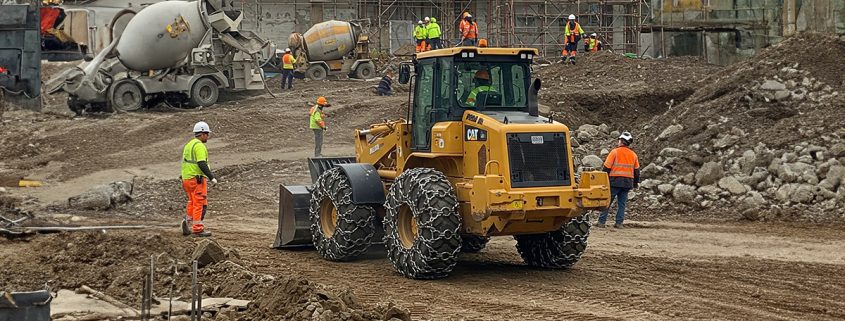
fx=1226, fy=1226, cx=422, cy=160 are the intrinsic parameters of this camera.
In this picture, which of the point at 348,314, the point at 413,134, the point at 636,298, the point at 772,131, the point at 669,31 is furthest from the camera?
the point at 669,31

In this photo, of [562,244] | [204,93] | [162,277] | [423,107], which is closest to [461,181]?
[423,107]

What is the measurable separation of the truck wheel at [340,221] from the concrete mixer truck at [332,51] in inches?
910

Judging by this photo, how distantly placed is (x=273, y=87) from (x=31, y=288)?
77.4 feet

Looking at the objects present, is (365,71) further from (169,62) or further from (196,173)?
(196,173)

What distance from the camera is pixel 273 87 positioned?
35.0 metres

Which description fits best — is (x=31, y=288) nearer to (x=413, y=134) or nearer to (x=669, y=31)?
(x=413, y=134)

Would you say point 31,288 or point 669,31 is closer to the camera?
point 31,288

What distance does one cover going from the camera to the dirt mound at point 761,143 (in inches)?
700

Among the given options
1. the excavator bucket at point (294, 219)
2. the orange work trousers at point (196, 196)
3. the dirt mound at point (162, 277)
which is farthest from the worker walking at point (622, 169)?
the dirt mound at point (162, 277)

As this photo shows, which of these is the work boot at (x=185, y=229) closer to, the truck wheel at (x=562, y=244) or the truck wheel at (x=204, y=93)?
the truck wheel at (x=562, y=244)

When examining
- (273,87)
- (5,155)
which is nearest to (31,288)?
(5,155)

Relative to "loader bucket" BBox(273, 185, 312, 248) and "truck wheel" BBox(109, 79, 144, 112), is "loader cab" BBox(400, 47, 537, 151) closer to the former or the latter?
"loader bucket" BBox(273, 185, 312, 248)

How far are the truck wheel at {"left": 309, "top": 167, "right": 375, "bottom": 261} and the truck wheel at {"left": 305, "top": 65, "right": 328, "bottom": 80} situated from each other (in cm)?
2369

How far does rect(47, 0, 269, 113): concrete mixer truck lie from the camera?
2941 cm
